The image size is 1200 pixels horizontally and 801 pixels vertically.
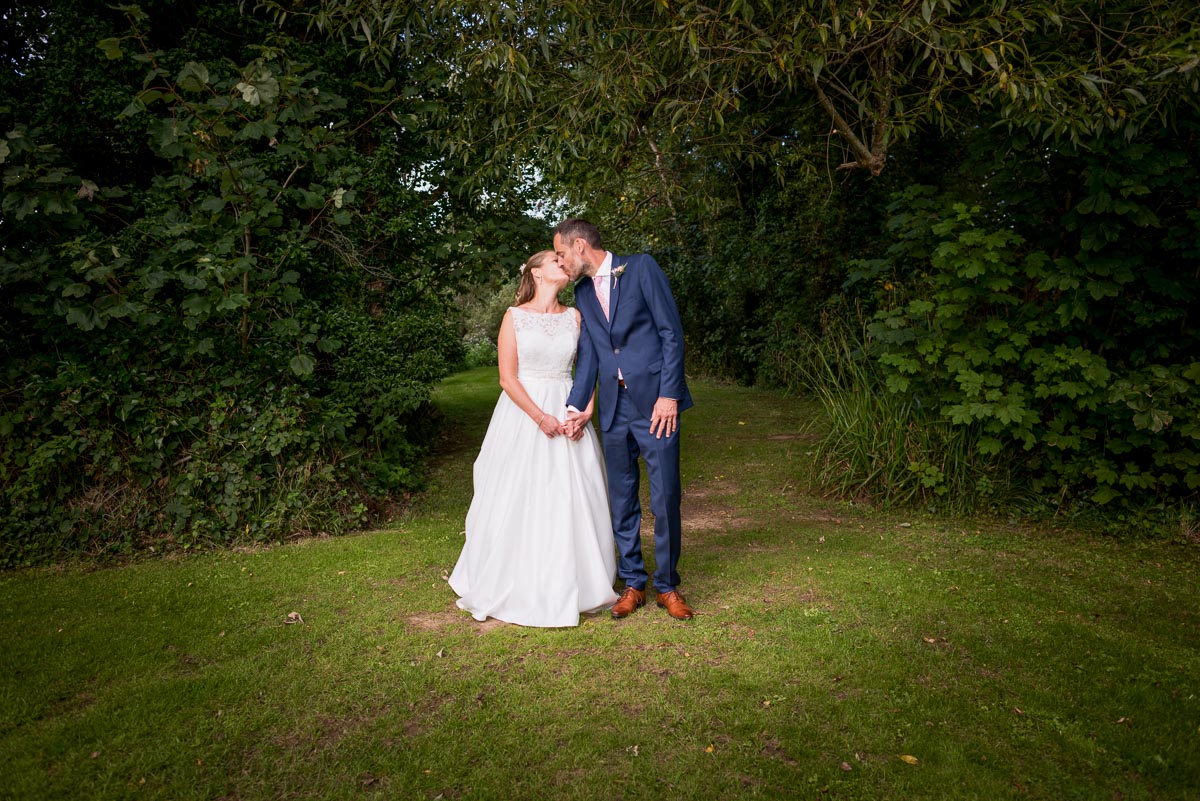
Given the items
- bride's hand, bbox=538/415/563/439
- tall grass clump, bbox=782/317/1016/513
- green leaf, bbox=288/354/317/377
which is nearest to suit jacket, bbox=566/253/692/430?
bride's hand, bbox=538/415/563/439

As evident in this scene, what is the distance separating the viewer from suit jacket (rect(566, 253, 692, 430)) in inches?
156

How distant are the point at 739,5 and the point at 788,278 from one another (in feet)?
26.8

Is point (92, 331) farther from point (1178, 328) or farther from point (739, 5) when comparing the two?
point (1178, 328)

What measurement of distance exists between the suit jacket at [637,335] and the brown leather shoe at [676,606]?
3.31 feet

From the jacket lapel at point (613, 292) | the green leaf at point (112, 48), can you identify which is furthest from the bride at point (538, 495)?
the green leaf at point (112, 48)

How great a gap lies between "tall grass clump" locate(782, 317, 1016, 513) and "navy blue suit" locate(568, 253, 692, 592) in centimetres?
298

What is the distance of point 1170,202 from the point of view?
554cm

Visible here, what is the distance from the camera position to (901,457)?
20.8ft

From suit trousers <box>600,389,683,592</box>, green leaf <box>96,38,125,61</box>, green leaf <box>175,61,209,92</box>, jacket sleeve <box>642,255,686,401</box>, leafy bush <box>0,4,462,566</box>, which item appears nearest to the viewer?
jacket sleeve <box>642,255,686,401</box>

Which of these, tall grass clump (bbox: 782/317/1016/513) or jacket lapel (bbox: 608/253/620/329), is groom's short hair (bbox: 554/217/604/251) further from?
tall grass clump (bbox: 782/317/1016/513)

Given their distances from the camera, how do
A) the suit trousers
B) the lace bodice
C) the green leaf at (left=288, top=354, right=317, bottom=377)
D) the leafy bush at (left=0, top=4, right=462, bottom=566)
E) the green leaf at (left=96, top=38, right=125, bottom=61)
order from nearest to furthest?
the suit trousers
the lace bodice
the green leaf at (left=96, top=38, right=125, bottom=61)
the leafy bush at (left=0, top=4, right=462, bottom=566)
the green leaf at (left=288, top=354, right=317, bottom=377)

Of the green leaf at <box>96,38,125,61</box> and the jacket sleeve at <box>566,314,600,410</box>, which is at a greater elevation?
the green leaf at <box>96,38,125,61</box>

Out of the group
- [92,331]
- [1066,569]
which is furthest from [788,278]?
[92,331]

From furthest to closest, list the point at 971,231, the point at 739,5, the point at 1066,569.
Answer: the point at 971,231, the point at 1066,569, the point at 739,5
